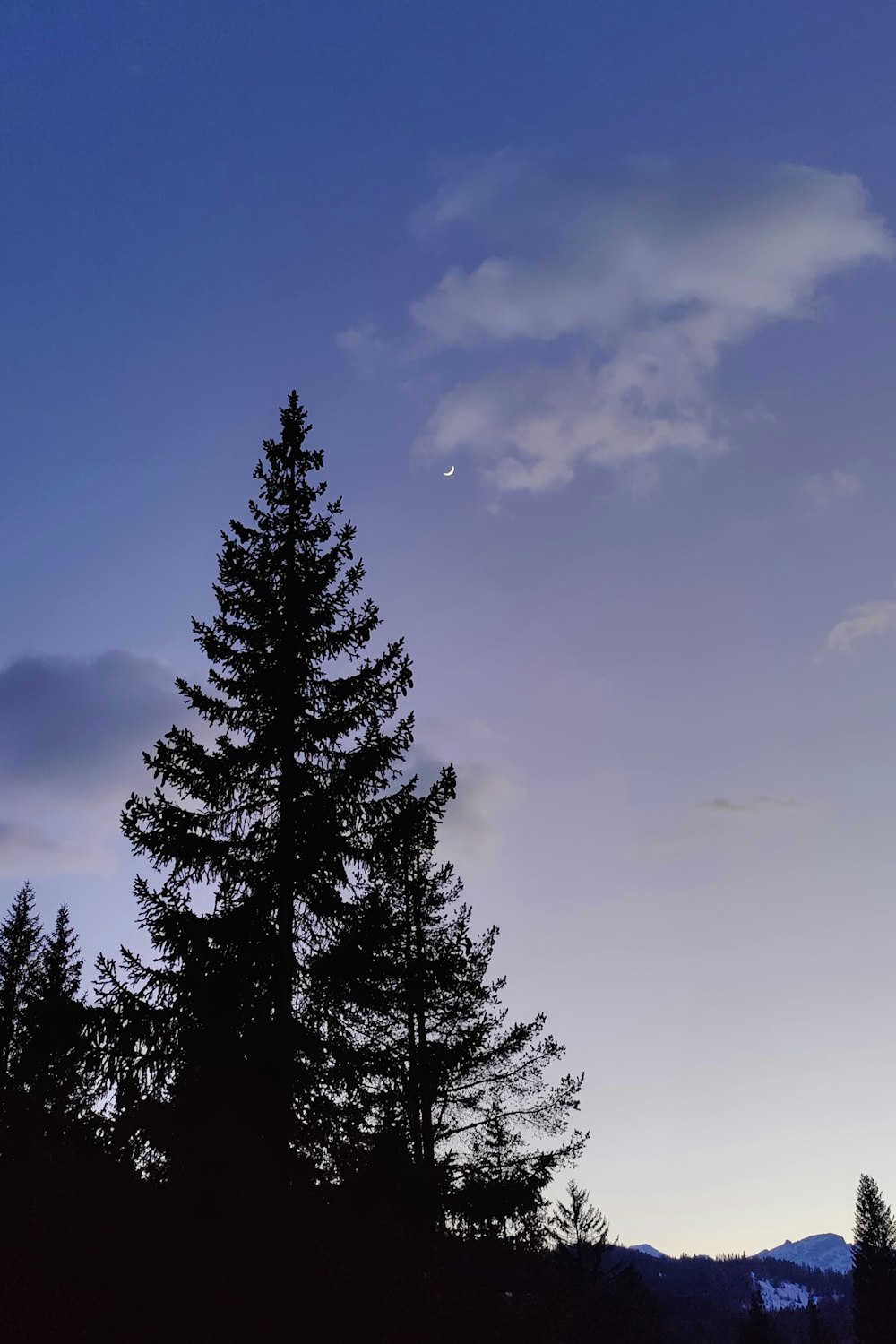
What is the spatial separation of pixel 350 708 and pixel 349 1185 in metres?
8.50

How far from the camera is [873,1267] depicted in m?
87.9

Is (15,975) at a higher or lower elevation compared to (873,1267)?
higher

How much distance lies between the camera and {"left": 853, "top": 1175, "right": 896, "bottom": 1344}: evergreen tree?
79875 mm

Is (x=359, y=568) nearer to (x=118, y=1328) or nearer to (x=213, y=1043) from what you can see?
(x=213, y=1043)

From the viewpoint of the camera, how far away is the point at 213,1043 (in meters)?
13.9

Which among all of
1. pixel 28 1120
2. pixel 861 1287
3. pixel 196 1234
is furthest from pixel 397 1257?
pixel 861 1287

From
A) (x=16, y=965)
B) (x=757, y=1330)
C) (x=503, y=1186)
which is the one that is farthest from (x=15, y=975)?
(x=757, y=1330)

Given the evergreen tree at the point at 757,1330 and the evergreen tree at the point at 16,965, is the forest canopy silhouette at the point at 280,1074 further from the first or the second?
the evergreen tree at the point at 757,1330

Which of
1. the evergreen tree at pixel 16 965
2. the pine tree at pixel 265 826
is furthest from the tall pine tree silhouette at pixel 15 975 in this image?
the pine tree at pixel 265 826

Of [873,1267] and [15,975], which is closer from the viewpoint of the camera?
[15,975]

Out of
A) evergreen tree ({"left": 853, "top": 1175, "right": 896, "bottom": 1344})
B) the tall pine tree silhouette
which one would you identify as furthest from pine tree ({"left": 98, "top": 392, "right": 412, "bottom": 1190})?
evergreen tree ({"left": 853, "top": 1175, "right": 896, "bottom": 1344})

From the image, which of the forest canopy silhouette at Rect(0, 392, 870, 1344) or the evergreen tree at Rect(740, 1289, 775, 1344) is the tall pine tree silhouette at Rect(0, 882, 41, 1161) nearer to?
the forest canopy silhouette at Rect(0, 392, 870, 1344)

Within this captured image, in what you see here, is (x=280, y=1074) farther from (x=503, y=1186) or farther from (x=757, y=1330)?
(x=757, y=1330)

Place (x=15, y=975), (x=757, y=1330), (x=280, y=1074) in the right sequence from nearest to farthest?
(x=280, y=1074), (x=15, y=975), (x=757, y=1330)
